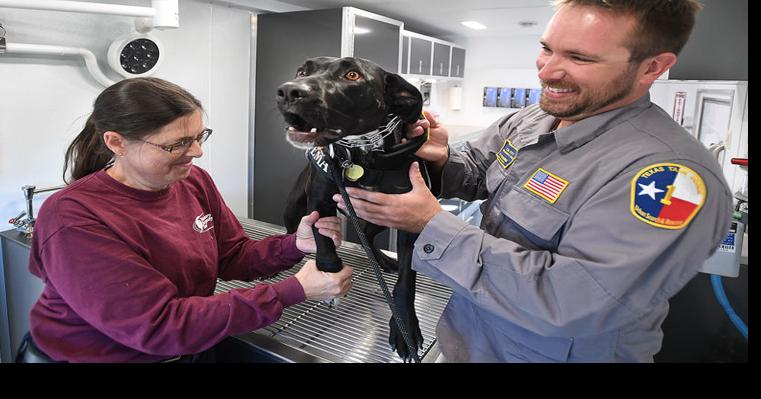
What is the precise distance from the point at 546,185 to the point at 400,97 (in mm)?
399

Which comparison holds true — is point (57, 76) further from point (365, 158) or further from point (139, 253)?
point (365, 158)

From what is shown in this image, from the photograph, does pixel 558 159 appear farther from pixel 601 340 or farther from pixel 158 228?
pixel 158 228

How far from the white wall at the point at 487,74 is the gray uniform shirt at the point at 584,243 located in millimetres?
5370

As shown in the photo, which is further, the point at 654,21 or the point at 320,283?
the point at 320,283

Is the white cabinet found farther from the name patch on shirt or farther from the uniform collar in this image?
the uniform collar

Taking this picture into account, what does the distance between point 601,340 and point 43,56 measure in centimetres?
263

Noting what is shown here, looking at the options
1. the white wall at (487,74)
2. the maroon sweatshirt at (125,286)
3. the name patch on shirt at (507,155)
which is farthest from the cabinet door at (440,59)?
the maroon sweatshirt at (125,286)

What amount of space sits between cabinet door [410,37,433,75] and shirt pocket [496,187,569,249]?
3.45 metres

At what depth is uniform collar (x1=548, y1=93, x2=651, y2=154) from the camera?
1.01m

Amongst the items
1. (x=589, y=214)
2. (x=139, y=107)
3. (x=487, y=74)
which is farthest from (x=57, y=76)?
(x=487, y=74)

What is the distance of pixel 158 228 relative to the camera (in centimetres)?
120

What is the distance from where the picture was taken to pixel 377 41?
366cm

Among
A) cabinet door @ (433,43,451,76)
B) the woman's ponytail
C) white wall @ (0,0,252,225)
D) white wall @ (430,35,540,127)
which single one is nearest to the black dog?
the woman's ponytail
